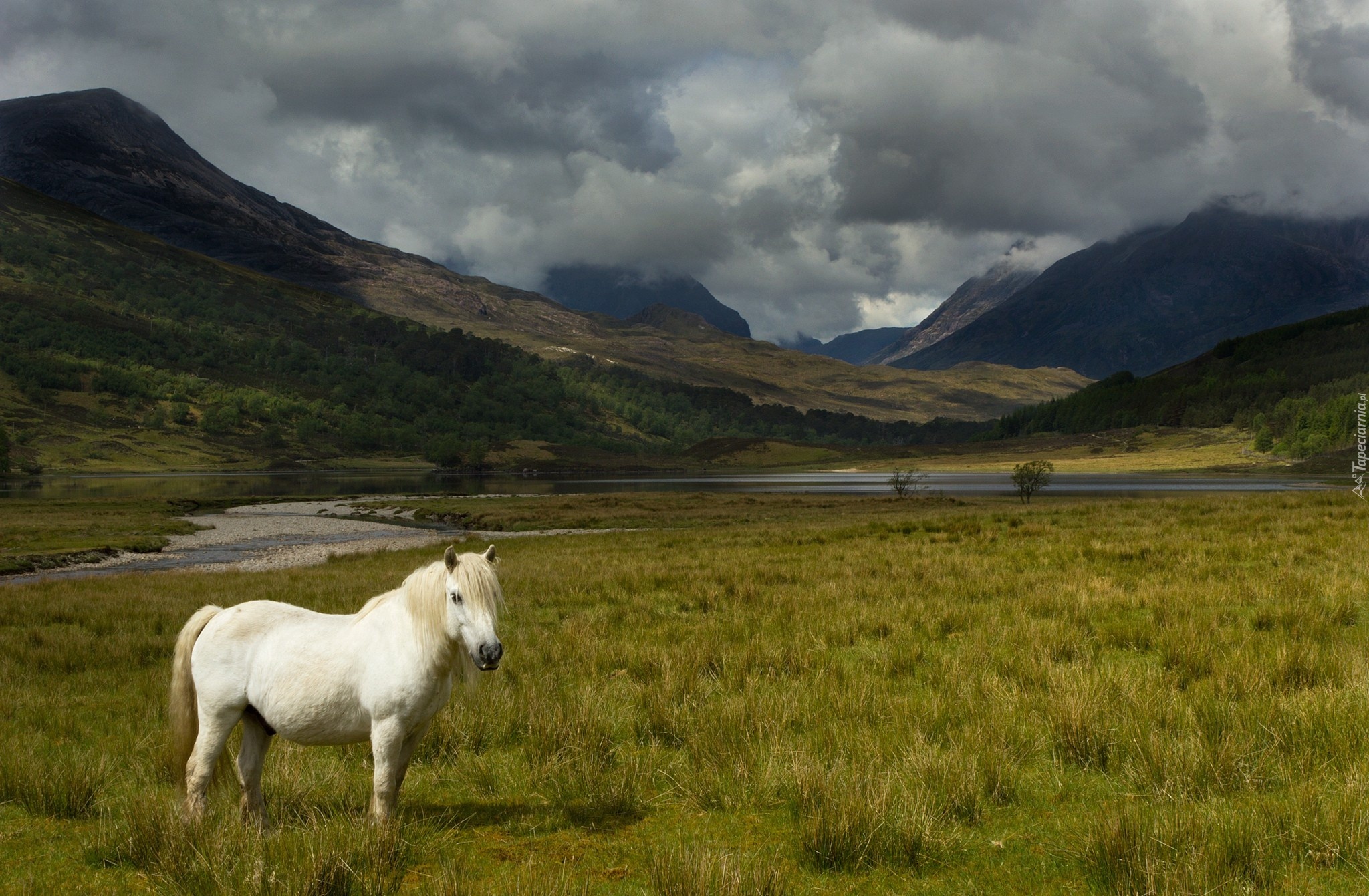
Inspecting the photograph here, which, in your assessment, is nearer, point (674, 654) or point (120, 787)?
point (120, 787)

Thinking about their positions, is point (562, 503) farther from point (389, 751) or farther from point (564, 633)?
point (389, 751)

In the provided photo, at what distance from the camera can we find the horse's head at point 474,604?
4.76m

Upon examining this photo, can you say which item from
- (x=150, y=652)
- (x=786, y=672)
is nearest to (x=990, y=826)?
(x=786, y=672)

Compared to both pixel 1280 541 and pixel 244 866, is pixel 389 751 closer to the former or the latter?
pixel 244 866

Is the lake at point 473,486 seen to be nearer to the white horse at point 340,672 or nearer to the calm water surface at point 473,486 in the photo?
the calm water surface at point 473,486

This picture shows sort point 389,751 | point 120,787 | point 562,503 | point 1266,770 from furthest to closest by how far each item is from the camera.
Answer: point 562,503 < point 120,787 < point 1266,770 < point 389,751

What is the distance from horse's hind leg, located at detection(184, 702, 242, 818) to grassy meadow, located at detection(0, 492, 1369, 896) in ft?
0.79

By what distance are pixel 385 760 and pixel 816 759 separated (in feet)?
10.4

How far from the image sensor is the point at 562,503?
7475cm

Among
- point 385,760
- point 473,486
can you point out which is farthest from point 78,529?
point 473,486

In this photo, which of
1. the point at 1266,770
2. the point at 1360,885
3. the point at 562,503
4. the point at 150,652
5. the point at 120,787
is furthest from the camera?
the point at 562,503

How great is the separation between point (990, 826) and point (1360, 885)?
1905 mm

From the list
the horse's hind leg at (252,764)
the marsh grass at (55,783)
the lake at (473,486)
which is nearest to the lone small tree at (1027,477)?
the lake at (473,486)

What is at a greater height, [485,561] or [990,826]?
[485,561]
